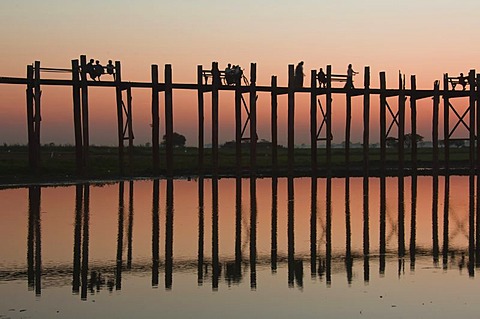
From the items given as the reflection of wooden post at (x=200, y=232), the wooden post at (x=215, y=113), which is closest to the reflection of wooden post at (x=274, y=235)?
the reflection of wooden post at (x=200, y=232)

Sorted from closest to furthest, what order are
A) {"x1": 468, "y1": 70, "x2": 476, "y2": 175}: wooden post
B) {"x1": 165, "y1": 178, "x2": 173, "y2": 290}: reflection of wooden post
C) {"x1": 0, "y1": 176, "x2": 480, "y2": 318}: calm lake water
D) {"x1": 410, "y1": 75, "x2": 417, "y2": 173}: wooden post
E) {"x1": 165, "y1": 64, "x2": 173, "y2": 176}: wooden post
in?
{"x1": 0, "y1": 176, "x2": 480, "y2": 318}: calm lake water
{"x1": 165, "y1": 178, "x2": 173, "y2": 290}: reflection of wooden post
{"x1": 165, "y1": 64, "x2": 173, "y2": 176}: wooden post
{"x1": 468, "y1": 70, "x2": 476, "y2": 175}: wooden post
{"x1": 410, "y1": 75, "x2": 417, "y2": 173}: wooden post

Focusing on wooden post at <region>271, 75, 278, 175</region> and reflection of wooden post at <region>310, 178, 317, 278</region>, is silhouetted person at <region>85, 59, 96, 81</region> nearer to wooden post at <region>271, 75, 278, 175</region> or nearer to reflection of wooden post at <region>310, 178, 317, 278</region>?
wooden post at <region>271, 75, 278, 175</region>

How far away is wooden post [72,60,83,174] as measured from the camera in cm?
2827

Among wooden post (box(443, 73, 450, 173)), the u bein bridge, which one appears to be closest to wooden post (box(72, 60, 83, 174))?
the u bein bridge

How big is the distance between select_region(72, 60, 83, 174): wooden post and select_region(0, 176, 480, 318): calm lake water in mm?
5870

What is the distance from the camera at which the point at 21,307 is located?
344 inches

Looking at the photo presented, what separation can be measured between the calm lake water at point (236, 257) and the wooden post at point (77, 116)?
587 cm

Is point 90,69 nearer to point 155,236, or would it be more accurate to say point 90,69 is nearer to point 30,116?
point 30,116

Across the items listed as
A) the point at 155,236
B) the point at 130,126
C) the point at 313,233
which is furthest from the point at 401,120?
the point at 155,236

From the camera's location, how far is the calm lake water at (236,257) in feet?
29.6

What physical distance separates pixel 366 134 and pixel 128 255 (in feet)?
74.3

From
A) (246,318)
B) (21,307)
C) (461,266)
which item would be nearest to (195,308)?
(246,318)

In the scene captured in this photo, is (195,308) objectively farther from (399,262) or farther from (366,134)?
(366,134)

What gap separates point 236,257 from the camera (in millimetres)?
12273
